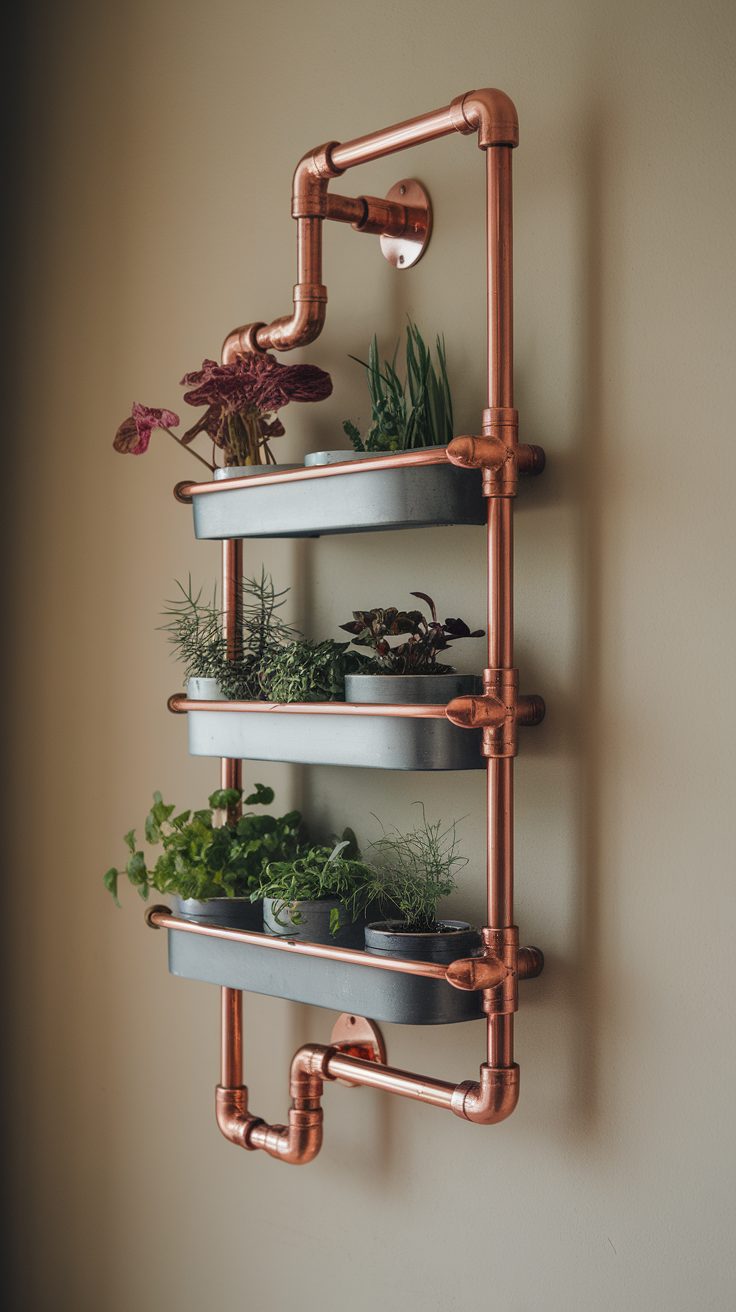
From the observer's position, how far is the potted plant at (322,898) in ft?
4.28

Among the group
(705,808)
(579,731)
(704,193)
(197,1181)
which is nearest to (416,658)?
(579,731)

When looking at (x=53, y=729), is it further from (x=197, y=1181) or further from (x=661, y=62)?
(x=661, y=62)

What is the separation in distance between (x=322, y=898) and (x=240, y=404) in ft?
1.68

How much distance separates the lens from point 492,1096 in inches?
46.4

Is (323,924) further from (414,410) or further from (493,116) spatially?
(493,116)

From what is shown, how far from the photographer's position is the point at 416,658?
1.25m

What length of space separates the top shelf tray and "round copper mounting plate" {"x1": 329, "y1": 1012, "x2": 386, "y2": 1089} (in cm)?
50

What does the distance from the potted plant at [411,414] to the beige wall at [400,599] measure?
46 millimetres

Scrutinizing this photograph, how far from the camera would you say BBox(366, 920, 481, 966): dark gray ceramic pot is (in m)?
1.20

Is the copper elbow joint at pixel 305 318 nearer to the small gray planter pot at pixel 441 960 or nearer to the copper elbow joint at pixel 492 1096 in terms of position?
the small gray planter pot at pixel 441 960

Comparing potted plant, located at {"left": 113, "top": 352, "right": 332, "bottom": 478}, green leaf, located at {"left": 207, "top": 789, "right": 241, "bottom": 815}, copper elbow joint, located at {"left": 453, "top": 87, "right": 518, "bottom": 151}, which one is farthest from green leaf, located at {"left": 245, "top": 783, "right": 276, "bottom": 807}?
copper elbow joint, located at {"left": 453, "top": 87, "right": 518, "bottom": 151}

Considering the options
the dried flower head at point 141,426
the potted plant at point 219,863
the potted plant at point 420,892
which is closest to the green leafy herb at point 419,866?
the potted plant at point 420,892

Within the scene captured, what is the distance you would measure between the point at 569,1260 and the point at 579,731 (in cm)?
47

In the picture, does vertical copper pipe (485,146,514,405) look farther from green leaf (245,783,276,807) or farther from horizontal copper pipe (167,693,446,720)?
green leaf (245,783,276,807)
